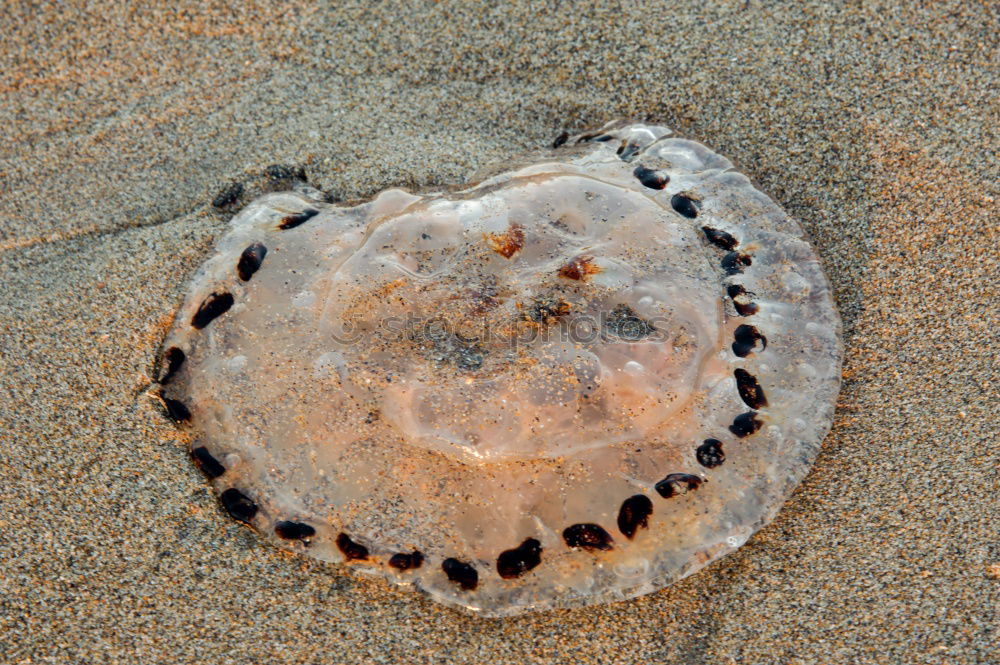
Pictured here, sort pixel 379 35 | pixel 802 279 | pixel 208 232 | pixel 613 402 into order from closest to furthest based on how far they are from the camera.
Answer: pixel 613 402 → pixel 802 279 → pixel 208 232 → pixel 379 35

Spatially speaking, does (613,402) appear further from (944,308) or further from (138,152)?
(138,152)

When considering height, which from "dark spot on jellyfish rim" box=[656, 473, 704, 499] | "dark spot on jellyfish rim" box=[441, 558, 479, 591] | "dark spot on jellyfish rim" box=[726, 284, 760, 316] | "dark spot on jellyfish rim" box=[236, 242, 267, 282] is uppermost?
"dark spot on jellyfish rim" box=[236, 242, 267, 282]

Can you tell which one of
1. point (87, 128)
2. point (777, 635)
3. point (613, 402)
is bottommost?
point (777, 635)

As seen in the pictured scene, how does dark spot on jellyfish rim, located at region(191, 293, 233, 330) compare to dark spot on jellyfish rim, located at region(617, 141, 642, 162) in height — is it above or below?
below

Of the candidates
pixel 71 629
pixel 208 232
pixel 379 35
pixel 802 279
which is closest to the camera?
pixel 71 629

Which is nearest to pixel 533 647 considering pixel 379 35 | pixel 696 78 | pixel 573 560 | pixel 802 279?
pixel 573 560

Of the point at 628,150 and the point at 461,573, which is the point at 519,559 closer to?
the point at 461,573

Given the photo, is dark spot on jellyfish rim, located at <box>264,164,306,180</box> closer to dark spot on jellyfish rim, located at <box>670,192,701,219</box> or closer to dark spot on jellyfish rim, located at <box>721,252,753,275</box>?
dark spot on jellyfish rim, located at <box>670,192,701,219</box>

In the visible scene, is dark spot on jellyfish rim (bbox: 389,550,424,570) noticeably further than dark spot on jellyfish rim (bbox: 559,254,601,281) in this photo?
No

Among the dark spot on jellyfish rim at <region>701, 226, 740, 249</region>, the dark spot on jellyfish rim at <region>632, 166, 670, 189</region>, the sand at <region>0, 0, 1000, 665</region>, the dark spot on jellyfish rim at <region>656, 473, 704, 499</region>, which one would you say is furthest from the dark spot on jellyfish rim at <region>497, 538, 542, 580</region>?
the dark spot on jellyfish rim at <region>632, 166, 670, 189</region>
